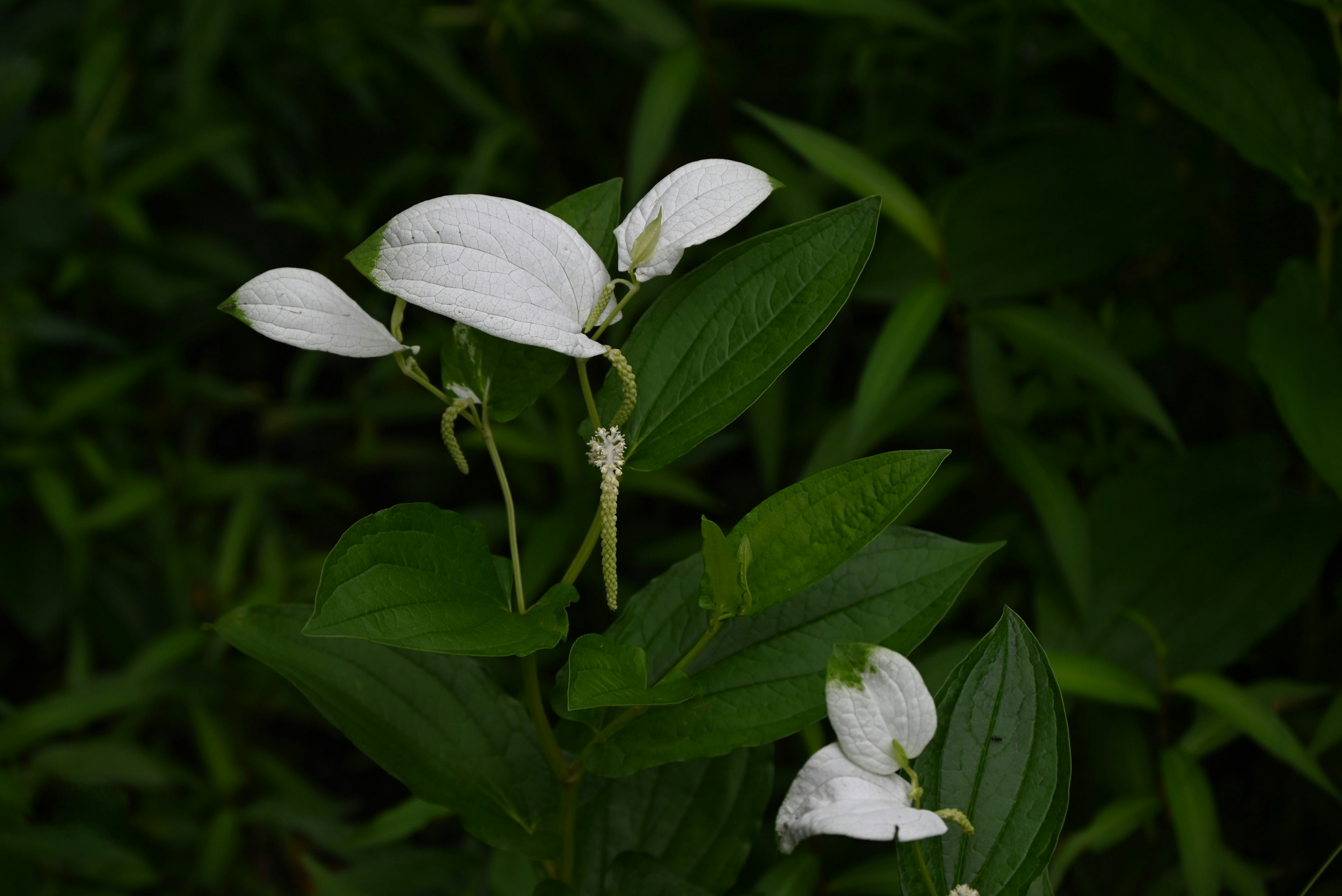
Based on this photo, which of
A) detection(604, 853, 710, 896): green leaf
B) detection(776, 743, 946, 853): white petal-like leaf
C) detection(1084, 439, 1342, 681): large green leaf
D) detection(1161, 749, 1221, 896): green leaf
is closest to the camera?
detection(776, 743, 946, 853): white petal-like leaf

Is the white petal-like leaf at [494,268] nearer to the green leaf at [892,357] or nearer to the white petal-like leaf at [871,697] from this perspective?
the white petal-like leaf at [871,697]

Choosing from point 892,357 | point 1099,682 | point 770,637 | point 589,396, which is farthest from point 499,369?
point 1099,682

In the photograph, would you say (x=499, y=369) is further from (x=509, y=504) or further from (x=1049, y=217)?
(x=1049, y=217)

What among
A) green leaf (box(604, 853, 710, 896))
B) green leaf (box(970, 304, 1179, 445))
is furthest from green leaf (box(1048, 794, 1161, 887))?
green leaf (box(604, 853, 710, 896))

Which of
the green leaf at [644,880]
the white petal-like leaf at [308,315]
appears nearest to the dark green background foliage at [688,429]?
the green leaf at [644,880]

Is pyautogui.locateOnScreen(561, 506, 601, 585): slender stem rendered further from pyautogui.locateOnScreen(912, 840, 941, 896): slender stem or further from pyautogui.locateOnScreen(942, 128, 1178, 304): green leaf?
pyautogui.locateOnScreen(942, 128, 1178, 304): green leaf

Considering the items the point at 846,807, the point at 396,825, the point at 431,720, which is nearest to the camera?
the point at 846,807

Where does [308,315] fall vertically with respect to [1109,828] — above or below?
above
